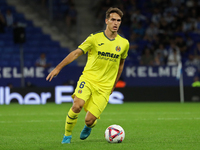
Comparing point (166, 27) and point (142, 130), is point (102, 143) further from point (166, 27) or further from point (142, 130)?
point (166, 27)

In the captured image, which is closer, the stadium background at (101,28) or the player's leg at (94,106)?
the player's leg at (94,106)

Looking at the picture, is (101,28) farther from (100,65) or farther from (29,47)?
(100,65)

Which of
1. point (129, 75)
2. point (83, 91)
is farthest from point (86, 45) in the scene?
point (129, 75)

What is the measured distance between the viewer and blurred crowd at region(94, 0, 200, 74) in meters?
18.2

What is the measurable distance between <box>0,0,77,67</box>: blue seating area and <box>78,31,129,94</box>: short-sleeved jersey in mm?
12907

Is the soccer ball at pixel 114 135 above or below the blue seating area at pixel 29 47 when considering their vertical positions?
above

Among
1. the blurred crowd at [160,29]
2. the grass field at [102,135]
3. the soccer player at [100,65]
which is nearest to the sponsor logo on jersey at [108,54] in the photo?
the soccer player at [100,65]

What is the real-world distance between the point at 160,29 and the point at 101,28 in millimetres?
3058

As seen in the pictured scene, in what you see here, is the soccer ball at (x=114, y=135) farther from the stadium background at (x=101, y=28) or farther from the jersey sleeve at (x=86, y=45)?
the stadium background at (x=101, y=28)

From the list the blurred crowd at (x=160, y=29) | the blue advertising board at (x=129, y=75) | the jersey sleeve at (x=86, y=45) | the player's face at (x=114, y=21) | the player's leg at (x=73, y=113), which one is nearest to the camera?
the player's leg at (x=73, y=113)

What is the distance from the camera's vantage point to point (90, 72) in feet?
21.2

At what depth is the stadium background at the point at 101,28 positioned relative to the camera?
56.1 feet

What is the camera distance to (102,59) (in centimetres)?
641

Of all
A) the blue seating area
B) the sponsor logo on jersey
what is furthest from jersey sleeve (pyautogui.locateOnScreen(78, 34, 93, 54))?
the blue seating area
